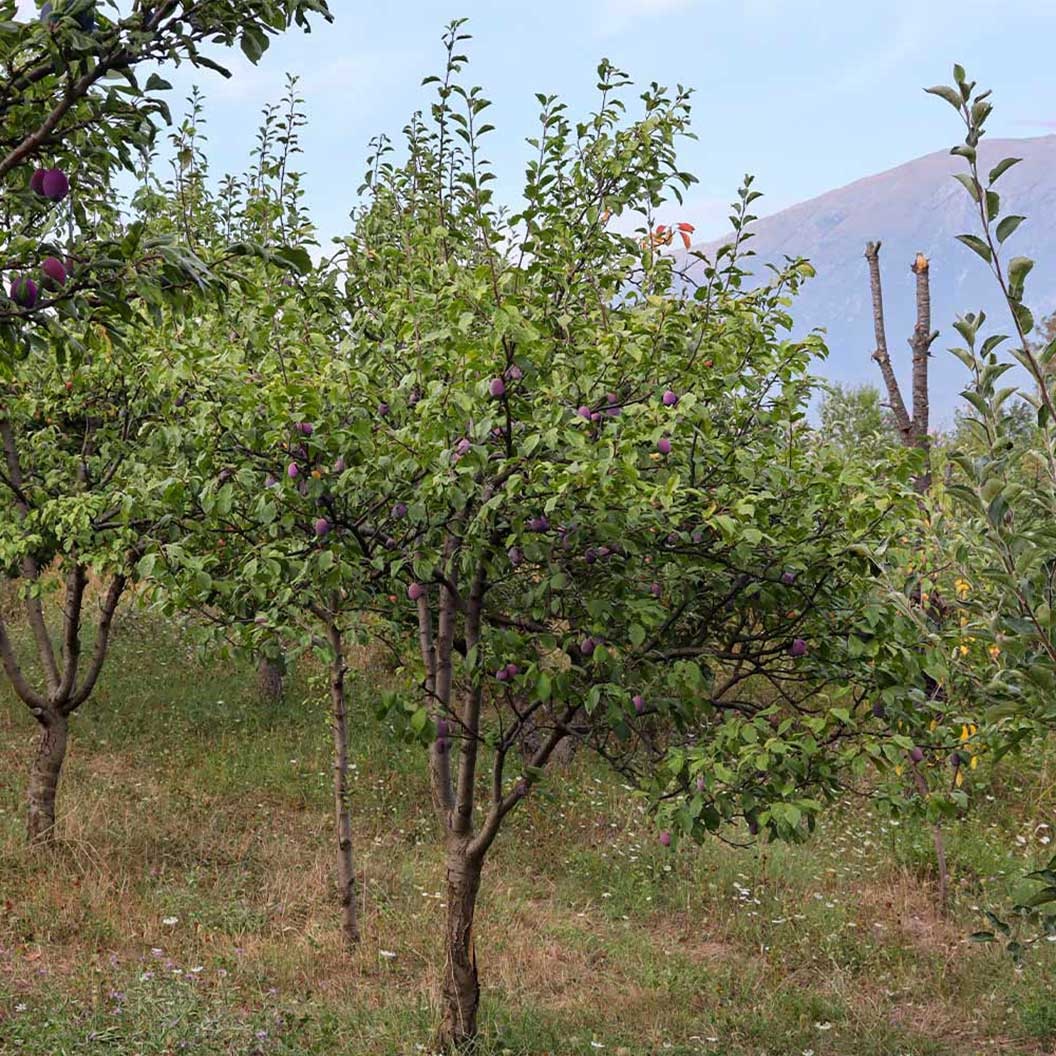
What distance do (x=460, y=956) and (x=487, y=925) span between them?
2.46 meters

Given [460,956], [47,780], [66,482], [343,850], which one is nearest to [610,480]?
[460,956]

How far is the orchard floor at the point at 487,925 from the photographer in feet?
21.8

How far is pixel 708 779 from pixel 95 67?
3598 millimetres

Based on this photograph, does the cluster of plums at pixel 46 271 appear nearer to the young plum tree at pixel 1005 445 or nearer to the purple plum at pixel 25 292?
the purple plum at pixel 25 292

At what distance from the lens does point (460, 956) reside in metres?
6.08

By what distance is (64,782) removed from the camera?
11062 mm

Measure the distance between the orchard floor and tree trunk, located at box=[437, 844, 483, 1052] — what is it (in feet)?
0.58

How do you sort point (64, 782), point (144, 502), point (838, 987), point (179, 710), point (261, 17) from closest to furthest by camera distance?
point (261, 17) → point (144, 502) → point (838, 987) → point (64, 782) → point (179, 710)

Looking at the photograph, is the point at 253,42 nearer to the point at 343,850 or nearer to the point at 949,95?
the point at 949,95

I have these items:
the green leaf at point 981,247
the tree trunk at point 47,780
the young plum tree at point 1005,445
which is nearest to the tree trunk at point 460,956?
the young plum tree at point 1005,445

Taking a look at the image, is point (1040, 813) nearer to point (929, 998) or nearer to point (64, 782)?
point (929, 998)

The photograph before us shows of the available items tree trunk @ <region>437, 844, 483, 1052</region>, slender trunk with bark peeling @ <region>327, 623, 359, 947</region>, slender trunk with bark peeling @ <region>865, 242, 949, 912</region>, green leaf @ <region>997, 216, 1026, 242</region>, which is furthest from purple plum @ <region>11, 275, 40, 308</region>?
slender trunk with bark peeling @ <region>865, 242, 949, 912</region>

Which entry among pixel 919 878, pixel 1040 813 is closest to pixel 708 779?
pixel 919 878

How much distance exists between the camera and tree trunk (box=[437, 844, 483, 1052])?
19.9ft
